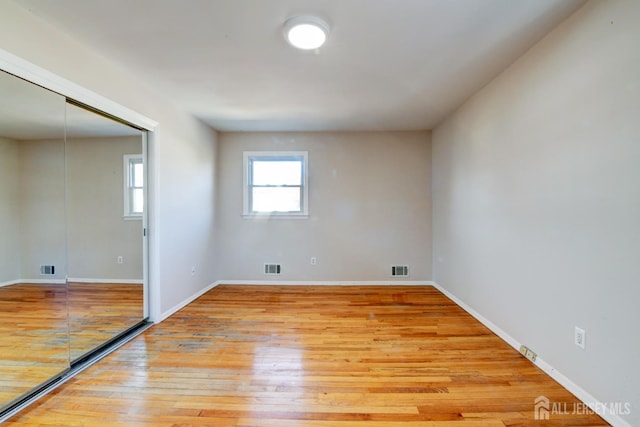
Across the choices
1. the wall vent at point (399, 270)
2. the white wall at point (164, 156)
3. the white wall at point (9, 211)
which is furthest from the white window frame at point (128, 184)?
the wall vent at point (399, 270)

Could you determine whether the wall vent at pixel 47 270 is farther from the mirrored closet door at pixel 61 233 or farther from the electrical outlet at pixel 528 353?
the electrical outlet at pixel 528 353

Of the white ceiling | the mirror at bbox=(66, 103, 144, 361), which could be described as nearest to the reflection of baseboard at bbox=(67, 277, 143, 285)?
the mirror at bbox=(66, 103, 144, 361)

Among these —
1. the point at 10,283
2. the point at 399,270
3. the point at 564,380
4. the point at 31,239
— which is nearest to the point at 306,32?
the point at 31,239

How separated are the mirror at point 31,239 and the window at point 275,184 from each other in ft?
8.48

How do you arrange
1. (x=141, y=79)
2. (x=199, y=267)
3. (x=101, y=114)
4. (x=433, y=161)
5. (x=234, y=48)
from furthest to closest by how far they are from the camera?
(x=433, y=161), (x=199, y=267), (x=141, y=79), (x=101, y=114), (x=234, y=48)

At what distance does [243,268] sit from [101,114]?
2.96 m

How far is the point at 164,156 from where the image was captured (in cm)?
312

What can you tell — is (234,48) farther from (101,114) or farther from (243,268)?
(243,268)

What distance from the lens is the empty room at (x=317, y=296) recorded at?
1.67 m

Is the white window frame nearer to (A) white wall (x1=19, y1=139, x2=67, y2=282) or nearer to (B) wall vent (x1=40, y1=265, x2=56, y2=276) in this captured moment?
(A) white wall (x1=19, y1=139, x2=67, y2=282)

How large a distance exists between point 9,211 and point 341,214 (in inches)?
147

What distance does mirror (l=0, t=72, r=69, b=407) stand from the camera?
6.38 feet

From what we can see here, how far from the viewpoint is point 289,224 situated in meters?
4.66

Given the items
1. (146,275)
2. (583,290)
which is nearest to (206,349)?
(146,275)
